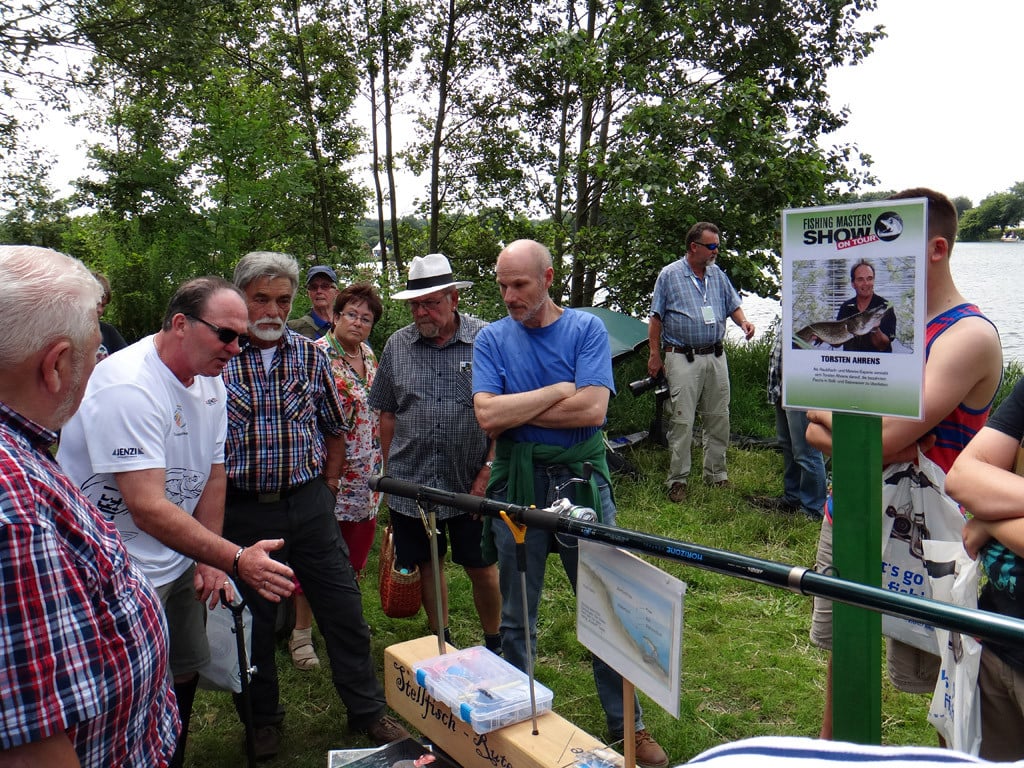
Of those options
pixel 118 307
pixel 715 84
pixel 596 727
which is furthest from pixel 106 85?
pixel 596 727

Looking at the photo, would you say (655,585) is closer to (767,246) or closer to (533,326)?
(533,326)

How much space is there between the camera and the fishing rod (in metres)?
0.99

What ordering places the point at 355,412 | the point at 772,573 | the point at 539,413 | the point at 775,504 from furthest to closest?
the point at 775,504
the point at 355,412
the point at 539,413
the point at 772,573

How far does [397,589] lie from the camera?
12.7 feet

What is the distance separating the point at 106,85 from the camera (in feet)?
33.6

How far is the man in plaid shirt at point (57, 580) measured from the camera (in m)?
1.19

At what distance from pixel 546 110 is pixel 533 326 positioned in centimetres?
934

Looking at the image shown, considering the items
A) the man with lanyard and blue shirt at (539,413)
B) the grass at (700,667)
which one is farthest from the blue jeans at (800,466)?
the man with lanyard and blue shirt at (539,413)

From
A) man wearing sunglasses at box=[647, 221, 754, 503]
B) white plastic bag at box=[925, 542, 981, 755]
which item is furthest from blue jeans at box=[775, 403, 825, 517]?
white plastic bag at box=[925, 542, 981, 755]

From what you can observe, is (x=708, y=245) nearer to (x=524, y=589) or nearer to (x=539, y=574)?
(x=539, y=574)

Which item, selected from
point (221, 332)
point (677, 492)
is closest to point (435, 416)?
point (221, 332)

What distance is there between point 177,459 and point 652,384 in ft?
16.8

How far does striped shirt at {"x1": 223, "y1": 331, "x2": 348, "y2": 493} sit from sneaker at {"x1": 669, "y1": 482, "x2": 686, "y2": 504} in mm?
3885

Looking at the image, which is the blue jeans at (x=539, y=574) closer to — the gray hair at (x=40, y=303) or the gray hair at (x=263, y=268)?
the gray hair at (x=263, y=268)
